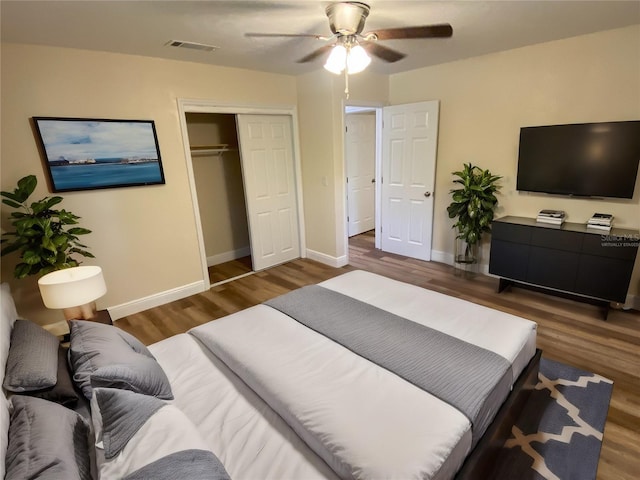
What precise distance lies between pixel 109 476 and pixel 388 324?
4.64 feet

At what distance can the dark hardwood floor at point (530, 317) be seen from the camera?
1847 millimetres

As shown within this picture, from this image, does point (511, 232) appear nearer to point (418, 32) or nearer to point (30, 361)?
point (418, 32)

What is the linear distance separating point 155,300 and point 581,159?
442cm

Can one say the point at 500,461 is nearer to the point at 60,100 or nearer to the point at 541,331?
the point at 541,331

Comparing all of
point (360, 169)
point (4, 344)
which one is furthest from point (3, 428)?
point (360, 169)

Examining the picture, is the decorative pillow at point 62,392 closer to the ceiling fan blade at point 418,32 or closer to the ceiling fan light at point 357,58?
the ceiling fan light at point 357,58

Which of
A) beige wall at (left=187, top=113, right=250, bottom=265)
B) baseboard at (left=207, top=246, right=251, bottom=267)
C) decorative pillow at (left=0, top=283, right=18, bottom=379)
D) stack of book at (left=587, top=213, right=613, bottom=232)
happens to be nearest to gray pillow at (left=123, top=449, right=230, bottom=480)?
decorative pillow at (left=0, top=283, right=18, bottom=379)

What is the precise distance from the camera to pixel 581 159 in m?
2.99

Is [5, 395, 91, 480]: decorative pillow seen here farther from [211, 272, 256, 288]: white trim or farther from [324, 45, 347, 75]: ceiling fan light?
[211, 272, 256, 288]: white trim

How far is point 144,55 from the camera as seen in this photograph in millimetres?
3020

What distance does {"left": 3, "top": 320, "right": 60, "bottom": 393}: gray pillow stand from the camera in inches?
52.3

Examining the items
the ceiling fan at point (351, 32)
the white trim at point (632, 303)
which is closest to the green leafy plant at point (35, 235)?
the ceiling fan at point (351, 32)

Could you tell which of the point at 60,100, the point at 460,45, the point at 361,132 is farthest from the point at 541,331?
the point at 60,100

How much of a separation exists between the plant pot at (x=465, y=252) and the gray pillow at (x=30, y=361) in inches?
150
